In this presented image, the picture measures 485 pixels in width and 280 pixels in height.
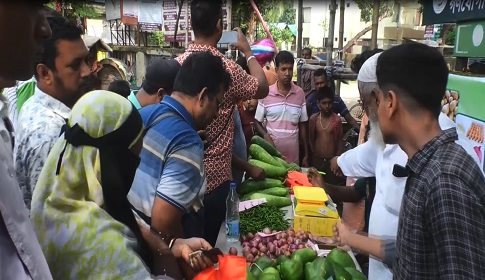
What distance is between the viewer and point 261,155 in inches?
164

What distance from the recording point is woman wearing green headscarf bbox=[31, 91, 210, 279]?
4.81 ft

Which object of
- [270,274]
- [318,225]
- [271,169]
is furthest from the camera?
[271,169]

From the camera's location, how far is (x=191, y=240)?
2039 millimetres

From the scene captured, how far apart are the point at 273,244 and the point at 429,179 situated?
5.23ft

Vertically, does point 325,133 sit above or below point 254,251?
above

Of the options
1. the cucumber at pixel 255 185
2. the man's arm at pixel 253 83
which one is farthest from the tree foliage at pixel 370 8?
the cucumber at pixel 255 185

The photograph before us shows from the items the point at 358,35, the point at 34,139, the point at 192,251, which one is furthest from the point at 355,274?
the point at 358,35

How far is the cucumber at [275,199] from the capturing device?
3.50 metres

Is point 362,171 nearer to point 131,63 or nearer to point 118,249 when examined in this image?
point 118,249

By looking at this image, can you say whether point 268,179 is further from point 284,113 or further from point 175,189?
point 175,189

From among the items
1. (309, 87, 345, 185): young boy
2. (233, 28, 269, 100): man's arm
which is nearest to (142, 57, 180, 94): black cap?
(233, 28, 269, 100): man's arm

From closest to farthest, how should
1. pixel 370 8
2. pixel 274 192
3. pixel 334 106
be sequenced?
pixel 274 192
pixel 334 106
pixel 370 8

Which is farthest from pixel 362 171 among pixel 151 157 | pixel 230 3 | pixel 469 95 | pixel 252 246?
pixel 230 3

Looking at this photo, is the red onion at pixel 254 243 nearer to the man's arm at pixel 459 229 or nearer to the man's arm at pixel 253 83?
the man's arm at pixel 253 83
